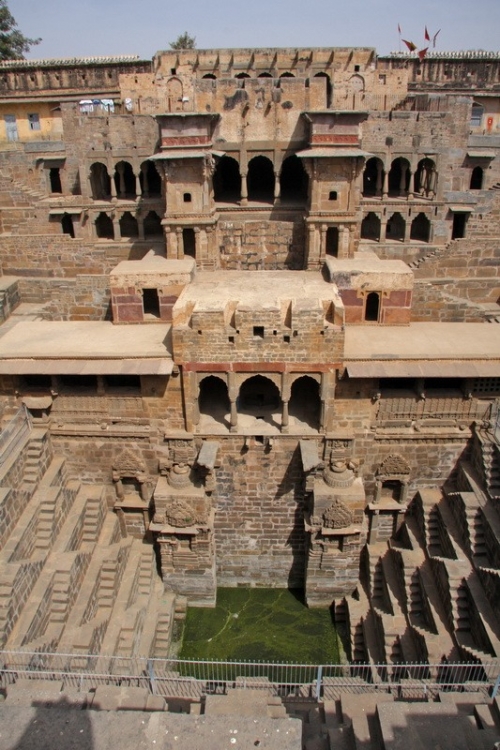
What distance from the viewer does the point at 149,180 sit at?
86.9 feet

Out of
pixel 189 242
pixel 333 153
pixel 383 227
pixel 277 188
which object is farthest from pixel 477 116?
pixel 189 242

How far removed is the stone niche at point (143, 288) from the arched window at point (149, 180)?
8036mm

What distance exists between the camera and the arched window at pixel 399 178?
2516 cm

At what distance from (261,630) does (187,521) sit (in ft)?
12.7

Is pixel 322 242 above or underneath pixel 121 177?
underneath

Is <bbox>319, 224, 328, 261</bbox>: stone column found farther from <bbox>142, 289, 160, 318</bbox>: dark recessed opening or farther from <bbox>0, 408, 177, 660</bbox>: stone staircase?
<bbox>0, 408, 177, 660</bbox>: stone staircase

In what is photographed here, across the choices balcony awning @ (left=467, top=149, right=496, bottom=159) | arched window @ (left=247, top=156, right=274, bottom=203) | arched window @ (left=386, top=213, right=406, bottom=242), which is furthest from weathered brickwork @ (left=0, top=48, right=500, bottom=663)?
arched window @ (left=247, top=156, right=274, bottom=203)

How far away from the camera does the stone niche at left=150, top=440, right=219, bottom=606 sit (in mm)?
15680

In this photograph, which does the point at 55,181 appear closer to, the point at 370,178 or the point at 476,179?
the point at 370,178

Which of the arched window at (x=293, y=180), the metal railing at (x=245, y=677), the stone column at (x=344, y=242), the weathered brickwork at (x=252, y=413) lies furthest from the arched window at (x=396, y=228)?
the metal railing at (x=245, y=677)

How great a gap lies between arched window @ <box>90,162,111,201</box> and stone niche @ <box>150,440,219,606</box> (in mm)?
14644

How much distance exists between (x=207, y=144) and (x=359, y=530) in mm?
13815

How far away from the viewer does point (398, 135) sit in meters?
23.6

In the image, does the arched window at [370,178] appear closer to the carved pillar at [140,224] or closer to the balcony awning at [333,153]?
the balcony awning at [333,153]
